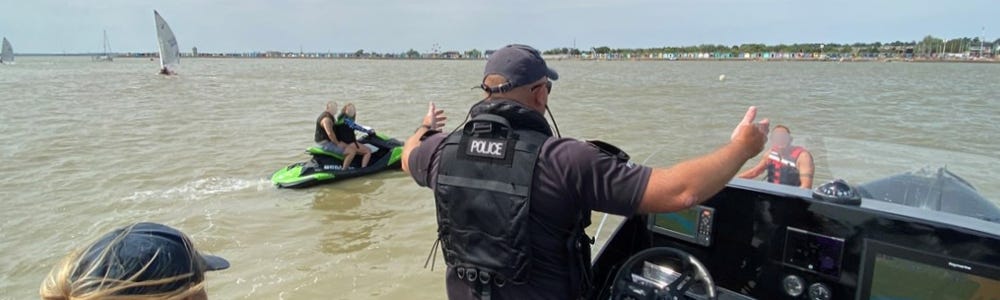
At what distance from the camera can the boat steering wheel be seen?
2.82 meters

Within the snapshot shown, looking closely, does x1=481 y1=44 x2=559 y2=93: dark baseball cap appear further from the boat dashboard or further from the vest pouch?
the boat dashboard

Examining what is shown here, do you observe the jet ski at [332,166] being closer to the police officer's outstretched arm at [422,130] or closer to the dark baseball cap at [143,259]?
the police officer's outstretched arm at [422,130]

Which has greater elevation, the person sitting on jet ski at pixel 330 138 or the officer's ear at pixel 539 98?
the officer's ear at pixel 539 98

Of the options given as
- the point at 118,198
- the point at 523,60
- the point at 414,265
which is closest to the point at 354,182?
the point at 118,198

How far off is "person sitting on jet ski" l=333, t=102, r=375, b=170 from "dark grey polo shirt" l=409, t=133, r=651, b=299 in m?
8.93

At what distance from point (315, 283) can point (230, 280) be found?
2.95ft

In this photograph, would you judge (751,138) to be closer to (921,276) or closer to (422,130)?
(921,276)

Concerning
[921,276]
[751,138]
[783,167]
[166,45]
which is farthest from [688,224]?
[166,45]

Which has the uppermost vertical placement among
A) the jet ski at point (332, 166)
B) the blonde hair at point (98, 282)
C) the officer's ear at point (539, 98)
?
the officer's ear at point (539, 98)

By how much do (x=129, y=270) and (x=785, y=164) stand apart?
3962 mm

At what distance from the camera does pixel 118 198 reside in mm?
9625

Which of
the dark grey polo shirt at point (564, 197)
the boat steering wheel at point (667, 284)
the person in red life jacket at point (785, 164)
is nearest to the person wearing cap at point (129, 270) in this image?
the dark grey polo shirt at point (564, 197)

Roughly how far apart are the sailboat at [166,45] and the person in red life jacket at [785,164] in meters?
50.6

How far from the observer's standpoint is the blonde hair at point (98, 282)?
130 centimetres
